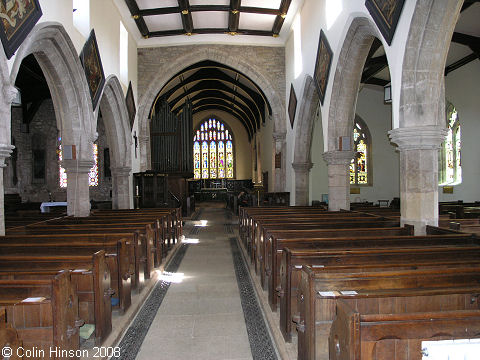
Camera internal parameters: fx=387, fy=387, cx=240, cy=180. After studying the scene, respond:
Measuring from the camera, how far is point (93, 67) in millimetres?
8727

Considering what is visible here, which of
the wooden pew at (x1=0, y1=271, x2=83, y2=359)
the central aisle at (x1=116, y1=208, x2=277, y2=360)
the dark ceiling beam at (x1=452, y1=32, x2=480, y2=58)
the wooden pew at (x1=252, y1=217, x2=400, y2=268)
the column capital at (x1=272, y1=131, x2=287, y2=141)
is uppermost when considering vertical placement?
the dark ceiling beam at (x1=452, y1=32, x2=480, y2=58)

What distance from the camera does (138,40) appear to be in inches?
527

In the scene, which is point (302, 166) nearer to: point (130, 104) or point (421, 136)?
point (130, 104)

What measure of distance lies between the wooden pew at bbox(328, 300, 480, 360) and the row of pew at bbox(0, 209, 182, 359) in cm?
170

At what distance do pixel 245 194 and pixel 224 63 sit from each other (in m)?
5.50

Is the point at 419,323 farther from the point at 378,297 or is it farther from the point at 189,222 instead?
the point at 189,222

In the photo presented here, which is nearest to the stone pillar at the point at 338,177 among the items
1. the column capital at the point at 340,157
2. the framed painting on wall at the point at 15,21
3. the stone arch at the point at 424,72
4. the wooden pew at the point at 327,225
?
the column capital at the point at 340,157

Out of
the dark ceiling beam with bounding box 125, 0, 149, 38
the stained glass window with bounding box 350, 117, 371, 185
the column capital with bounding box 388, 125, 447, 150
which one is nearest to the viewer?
the column capital with bounding box 388, 125, 447, 150

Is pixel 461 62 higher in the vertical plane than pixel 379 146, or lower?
higher

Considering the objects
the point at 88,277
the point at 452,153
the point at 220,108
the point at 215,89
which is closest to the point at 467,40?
the point at 452,153

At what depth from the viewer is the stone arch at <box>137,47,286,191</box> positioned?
1363 cm

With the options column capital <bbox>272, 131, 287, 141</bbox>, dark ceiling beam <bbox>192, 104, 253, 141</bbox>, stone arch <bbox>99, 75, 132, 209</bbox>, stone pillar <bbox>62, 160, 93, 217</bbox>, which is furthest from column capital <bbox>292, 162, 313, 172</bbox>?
dark ceiling beam <bbox>192, 104, 253, 141</bbox>

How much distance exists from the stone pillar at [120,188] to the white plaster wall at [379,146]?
348 inches

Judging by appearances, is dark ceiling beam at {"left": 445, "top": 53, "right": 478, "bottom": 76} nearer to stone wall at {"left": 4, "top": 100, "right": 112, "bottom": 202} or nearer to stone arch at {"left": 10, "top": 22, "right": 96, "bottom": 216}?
stone arch at {"left": 10, "top": 22, "right": 96, "bottom": 216}
